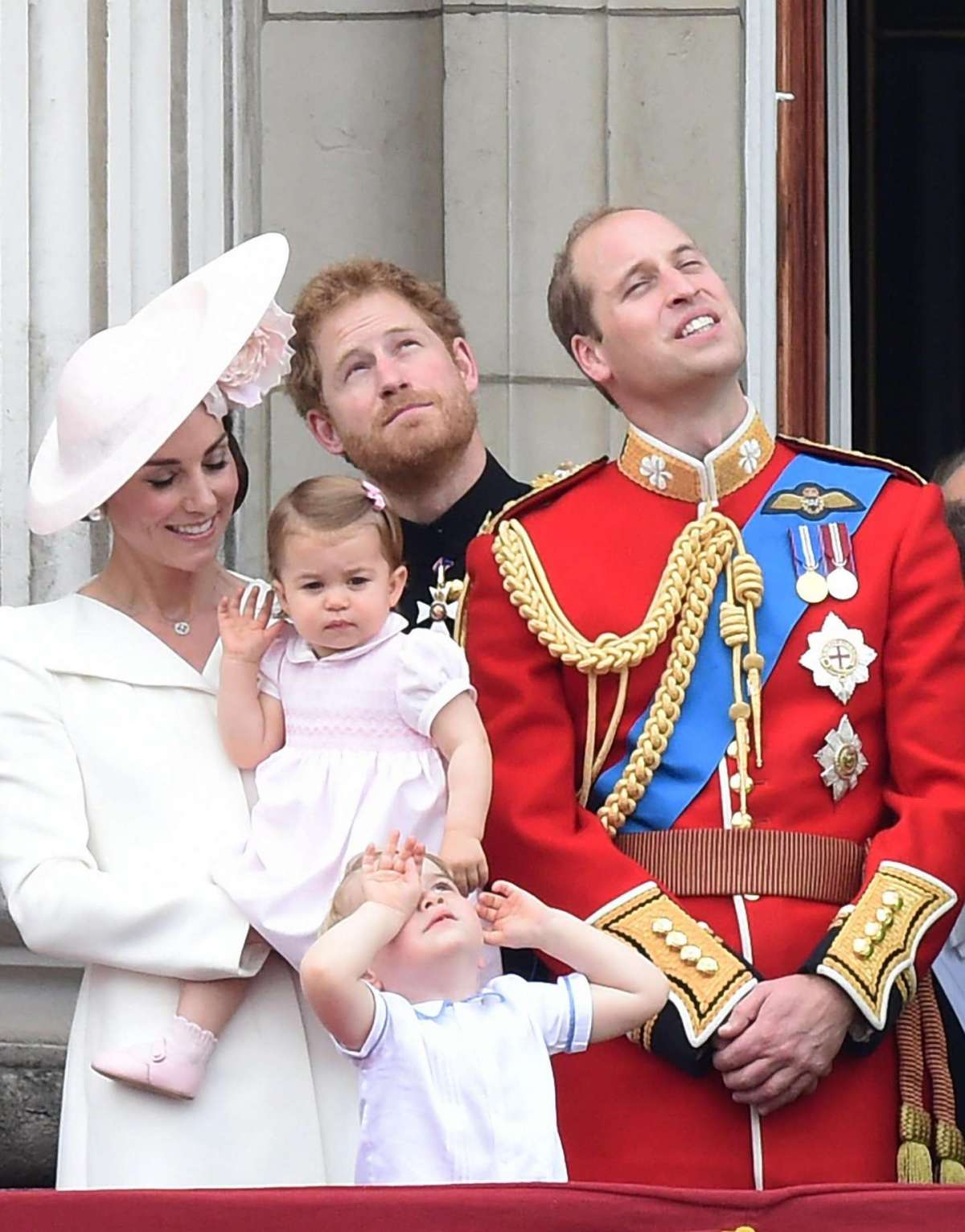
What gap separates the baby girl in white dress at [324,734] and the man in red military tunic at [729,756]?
0.16 m

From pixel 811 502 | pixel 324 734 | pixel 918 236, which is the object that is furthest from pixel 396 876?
pixel 918 236

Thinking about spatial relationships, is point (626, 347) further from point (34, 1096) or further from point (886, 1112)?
point (34, 1096)

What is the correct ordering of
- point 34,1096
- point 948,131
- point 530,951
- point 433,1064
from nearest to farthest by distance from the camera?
point 433,1064 → point 530,951 → point 34,1096 → point 948,131

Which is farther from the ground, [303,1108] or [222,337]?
[222,337]

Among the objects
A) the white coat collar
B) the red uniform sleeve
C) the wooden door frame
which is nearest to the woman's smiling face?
the white coat collar

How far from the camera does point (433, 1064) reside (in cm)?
326

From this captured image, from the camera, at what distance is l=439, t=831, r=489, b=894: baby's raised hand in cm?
343

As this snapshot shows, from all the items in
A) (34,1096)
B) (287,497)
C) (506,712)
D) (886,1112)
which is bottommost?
(34,1096)

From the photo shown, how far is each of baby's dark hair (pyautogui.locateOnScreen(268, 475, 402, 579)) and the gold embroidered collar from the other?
1.25 feet

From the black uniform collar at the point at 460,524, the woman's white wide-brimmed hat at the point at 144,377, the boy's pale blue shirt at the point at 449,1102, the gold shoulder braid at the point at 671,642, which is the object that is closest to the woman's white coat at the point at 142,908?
the woman's white wide-brimmed hat at the point at 144,377

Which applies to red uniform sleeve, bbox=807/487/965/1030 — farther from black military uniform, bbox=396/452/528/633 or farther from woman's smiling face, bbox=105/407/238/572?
woman's smiling face, bbox=105/407/238/572

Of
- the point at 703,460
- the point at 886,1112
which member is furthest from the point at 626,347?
the point at 886,1112

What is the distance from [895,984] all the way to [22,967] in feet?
5.29

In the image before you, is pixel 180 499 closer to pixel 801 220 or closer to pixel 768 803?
Result: pixel 768 803
